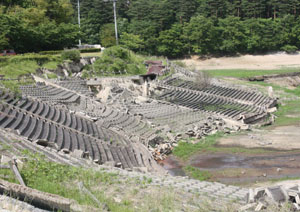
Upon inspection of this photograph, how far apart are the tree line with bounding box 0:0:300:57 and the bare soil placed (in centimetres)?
180

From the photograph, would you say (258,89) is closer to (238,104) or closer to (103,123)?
(238,104)

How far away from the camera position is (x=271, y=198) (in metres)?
10.4

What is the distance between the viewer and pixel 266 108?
35.7 m

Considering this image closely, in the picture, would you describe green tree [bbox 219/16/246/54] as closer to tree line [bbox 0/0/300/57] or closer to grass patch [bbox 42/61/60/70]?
tree line [bbox 0/0/300/57]

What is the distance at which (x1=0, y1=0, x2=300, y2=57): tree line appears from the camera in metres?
67.1

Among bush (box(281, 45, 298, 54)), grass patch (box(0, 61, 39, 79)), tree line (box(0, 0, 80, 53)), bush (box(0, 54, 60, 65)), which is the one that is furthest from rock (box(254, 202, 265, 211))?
bush (box(281, 45, 298, 54))

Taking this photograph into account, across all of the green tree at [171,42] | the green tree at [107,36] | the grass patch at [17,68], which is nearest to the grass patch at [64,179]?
the grass patch at [17,68]

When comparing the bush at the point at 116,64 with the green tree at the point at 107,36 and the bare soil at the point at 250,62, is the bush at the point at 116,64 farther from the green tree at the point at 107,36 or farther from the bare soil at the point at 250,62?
the green tree at the point at 107,36

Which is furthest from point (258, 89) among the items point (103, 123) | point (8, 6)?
point (8, 6)

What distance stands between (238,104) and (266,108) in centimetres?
259

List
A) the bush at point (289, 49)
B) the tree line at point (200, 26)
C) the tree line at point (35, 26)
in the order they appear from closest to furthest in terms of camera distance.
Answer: the tree line at point (35, 26), the bush at point (289, 49), the tree line at point (200, 26)

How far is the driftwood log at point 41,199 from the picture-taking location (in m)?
8.59

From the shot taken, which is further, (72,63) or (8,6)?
(8,6)

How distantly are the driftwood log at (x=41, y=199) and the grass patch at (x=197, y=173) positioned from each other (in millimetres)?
10929
